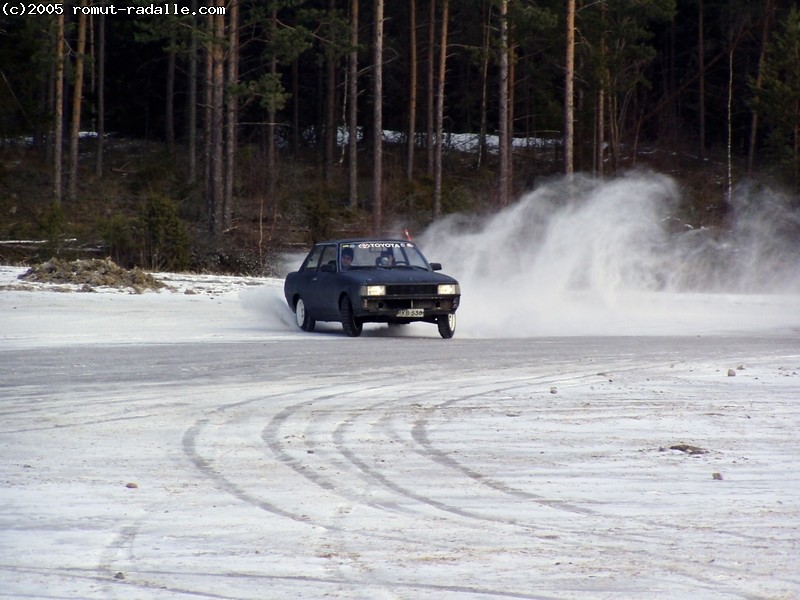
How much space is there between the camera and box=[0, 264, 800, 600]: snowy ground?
5418 millimetres

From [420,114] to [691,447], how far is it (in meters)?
56.8

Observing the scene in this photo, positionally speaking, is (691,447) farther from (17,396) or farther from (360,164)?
(360,164)

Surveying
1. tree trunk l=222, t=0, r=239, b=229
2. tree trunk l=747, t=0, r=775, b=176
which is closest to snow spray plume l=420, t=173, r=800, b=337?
tree trunk l=222, t=0, r=239, b=229

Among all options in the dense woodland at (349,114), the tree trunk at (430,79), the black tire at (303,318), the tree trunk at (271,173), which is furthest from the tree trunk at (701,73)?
the black tire at (303,318)

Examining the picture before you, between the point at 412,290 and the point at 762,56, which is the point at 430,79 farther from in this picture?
the point at 412,290

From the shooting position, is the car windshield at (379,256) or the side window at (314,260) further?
the side window at (314,260)

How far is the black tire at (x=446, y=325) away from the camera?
1898cm

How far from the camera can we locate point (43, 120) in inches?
1876

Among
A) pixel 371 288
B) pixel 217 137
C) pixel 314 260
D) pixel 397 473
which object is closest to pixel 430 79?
pixel 217 137

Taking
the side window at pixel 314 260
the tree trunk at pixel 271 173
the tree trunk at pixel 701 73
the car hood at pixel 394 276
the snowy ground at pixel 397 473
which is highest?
the tree trunk at pixel 701 73

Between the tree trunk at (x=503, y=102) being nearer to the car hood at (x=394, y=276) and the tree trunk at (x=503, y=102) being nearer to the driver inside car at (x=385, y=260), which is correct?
the driver inside car at (x=385, y=260)

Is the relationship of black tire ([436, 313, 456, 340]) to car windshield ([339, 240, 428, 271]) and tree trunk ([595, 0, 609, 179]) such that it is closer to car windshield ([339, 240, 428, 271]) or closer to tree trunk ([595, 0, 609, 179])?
car windshield ([339, 240, 428, 271])

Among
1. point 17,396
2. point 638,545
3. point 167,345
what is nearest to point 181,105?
point 167,345

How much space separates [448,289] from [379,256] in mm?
1613
